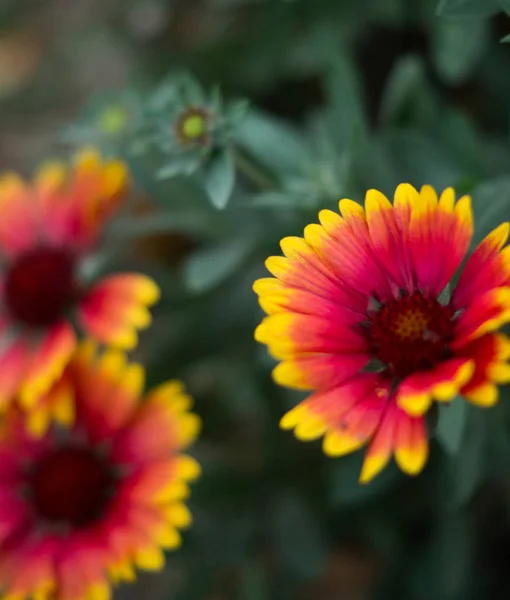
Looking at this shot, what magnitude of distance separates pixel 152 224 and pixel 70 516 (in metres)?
0.41

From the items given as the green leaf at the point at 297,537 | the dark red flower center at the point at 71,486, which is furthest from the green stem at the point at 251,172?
the green leaf at the point at 297,537

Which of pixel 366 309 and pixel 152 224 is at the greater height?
pixel 152 224

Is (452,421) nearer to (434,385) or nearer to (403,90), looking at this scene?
(434,385)

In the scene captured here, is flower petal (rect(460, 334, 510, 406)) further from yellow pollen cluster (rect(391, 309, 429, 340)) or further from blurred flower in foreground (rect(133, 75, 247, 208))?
blurred flower in foreground (rect(133, 75, 247, 208))

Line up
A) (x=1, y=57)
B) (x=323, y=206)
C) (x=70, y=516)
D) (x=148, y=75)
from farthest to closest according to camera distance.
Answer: (x=1, y=57)
(x=148, y=75)
(x=70, y=516)
(x=323, y=206)

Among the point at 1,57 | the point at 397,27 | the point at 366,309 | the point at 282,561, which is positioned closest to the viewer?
the point at 366,309

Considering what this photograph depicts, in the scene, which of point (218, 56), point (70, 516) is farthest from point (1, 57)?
point (70, 516)

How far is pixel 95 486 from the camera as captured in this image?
114 cm

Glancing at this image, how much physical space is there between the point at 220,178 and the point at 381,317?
0.25m

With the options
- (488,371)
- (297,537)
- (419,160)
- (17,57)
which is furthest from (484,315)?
(17,57)

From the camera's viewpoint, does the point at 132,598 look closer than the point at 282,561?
No

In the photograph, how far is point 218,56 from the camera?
5.72 feet

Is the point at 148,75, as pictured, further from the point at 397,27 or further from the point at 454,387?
the point at 454,387

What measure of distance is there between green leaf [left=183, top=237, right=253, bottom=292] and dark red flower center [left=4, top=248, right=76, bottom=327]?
0.18m
